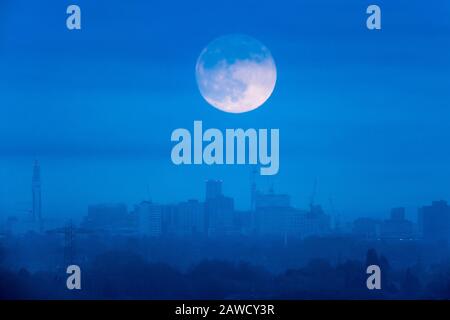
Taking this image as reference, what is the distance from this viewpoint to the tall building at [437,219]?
5.14 meters

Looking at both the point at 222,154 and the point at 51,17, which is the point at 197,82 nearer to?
the point at 222,154

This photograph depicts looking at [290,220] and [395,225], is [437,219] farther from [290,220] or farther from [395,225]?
[290,220]

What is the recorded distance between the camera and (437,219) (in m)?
5.16

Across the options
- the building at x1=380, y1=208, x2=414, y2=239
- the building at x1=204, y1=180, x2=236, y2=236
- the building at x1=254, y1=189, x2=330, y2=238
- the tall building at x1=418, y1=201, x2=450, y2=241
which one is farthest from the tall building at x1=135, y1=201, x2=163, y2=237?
the tall building at x1=418, y1=201, x2=450, y2=241

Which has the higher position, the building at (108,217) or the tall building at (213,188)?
the tall building at (213,188)

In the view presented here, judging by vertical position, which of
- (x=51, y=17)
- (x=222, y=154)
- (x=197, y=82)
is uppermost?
(x=51, y=17)

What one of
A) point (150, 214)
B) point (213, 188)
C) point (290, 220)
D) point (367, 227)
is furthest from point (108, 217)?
point (367, 227)

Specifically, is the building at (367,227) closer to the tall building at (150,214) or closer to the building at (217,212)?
the building at (217,212)

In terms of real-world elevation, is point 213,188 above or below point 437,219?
above

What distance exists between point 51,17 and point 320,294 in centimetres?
224

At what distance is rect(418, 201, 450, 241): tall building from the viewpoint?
514 cm

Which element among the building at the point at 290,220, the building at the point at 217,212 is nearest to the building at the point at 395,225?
the building at the point at 290,220
